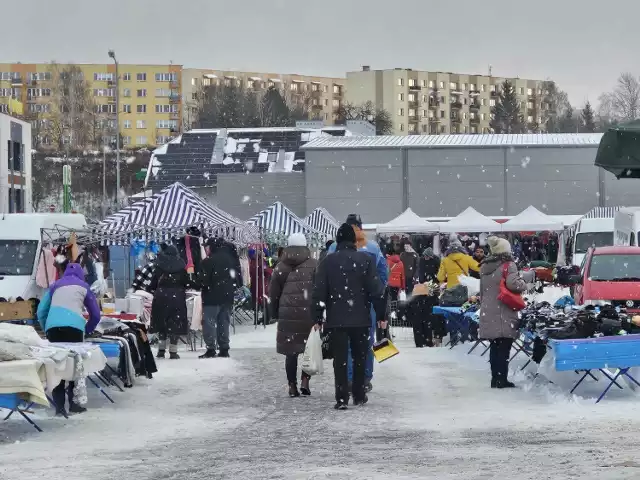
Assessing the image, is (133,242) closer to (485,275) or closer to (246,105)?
(485,275)

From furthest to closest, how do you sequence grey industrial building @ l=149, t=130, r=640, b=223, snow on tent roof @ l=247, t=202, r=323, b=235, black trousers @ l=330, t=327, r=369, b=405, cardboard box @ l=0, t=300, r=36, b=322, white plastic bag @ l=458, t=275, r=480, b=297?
grey industrial building @ l=149, t=130, r=640, b=223
snow on tent roof @ l=247, t=202, r=323, b=235
white plastic bag @ l=458, t=275, r=480, b=297
cardboard box @ l=0, t=300, r=36, b=322
black trousers @ l=330, t=327, r=369, b=405

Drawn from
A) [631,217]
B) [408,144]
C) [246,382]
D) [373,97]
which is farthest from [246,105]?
[246,382]

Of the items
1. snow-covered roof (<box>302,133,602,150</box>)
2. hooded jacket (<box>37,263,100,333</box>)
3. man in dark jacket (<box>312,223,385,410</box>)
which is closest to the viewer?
man in dark jacket (<box>312,223,385,410</box>)

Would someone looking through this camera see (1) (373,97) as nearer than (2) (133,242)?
No

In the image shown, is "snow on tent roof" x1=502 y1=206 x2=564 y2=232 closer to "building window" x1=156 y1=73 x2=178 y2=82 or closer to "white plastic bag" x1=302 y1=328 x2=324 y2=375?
"white plastic bag" x1=302 y1=328 x2=324 y2=375

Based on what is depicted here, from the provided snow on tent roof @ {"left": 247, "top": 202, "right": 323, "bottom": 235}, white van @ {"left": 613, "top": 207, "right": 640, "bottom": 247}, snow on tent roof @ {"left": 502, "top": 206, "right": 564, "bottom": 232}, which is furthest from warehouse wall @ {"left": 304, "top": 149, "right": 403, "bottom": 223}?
white van @ {"left": 613, "top": 207, "right": 640, "bottom": 247}

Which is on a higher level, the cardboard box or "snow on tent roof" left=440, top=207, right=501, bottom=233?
"snow on tent roof" left=440, top=207, right=501, bottom=233

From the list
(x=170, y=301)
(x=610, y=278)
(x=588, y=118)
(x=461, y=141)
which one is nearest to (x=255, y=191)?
(x=461, y=141)

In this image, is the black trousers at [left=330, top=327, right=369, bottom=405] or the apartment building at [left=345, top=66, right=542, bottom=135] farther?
the apartment building at [left=345, top=66, right=542, bottom=135]

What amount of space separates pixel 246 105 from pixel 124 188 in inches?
1226

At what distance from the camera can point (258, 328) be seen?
86.0 feet

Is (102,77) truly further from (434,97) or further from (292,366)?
(292,366)

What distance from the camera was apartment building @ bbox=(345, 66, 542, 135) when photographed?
154 m

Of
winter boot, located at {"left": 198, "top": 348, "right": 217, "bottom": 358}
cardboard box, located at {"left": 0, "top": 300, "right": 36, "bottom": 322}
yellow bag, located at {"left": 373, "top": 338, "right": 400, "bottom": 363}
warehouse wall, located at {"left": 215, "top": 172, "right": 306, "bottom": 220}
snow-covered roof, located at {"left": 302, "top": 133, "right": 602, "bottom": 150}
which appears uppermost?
snow-covered roof, located at {"left": 302, "top": 133, "right": 602, "bottom": 150}
